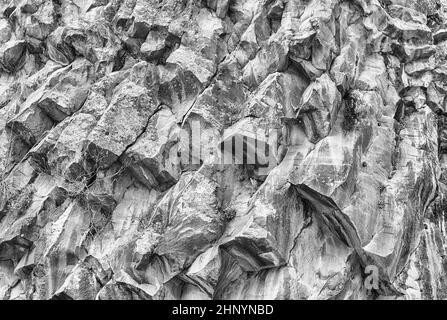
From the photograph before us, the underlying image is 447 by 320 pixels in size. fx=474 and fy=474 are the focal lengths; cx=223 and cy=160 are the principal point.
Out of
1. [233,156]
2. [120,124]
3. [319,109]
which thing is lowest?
[233,156]

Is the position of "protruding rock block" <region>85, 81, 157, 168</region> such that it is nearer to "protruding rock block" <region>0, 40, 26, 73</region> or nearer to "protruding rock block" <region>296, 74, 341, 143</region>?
"protruding rock block" <region>296, 74, 341, 143</region>

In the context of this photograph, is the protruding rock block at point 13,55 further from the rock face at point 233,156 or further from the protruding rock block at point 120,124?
the protruding rock block at point 120,124

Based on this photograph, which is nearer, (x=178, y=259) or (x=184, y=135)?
(x=178, y=259)

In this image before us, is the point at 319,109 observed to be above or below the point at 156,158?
above

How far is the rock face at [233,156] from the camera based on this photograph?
1538 cm

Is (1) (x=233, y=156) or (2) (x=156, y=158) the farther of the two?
(2) (x=156, y=158)

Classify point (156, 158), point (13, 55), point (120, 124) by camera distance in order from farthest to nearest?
point (13, 55) → point (120, 124) → point (156, 158)

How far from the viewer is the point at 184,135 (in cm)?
A: 1770

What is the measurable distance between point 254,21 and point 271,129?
5.37 m

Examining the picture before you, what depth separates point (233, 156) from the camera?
1662 centimetres

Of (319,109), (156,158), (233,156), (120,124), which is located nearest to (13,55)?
(120,124)

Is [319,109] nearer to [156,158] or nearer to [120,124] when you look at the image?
[156,158]
